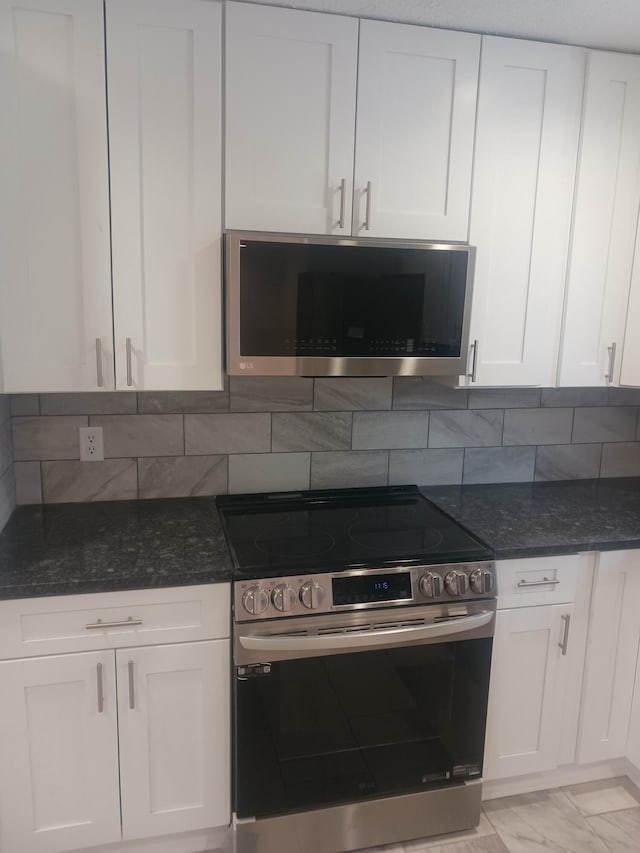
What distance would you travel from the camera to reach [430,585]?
5.51ft

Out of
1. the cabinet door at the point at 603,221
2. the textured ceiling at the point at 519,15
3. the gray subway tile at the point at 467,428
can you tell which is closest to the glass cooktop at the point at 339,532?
the gray subway tile at the point at 467,428

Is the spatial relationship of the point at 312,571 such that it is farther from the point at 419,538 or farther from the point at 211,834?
the point at 211,834

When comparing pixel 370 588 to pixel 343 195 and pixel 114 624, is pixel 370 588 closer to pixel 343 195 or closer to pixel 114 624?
pixel 114 624

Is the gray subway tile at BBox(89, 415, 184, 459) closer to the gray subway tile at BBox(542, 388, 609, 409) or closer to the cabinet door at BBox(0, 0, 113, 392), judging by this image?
the cabinet door at BBox(0, 0, 113, 392)

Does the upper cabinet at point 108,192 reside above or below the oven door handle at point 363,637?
above

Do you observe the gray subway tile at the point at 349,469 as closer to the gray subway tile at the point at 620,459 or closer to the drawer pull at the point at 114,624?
the drawer pull at the point at 114,624

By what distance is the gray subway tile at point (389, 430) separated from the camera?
2236mm

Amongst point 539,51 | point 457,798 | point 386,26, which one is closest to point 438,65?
point 386,26

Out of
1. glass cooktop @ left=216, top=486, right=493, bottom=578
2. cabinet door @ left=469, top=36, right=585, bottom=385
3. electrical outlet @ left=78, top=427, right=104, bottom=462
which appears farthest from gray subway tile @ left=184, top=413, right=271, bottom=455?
cabinet door @ left=469, top=36, right=585, bottom=385

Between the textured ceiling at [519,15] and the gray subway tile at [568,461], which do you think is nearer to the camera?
the textured ceiling at [519,15]

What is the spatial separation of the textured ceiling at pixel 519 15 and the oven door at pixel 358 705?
5.38 ft

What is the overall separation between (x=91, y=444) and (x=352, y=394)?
0.91 meters

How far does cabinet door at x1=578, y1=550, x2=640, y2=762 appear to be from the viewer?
6.24 feet

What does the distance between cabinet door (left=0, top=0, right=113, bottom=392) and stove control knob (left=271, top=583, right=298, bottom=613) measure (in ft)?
2.41
